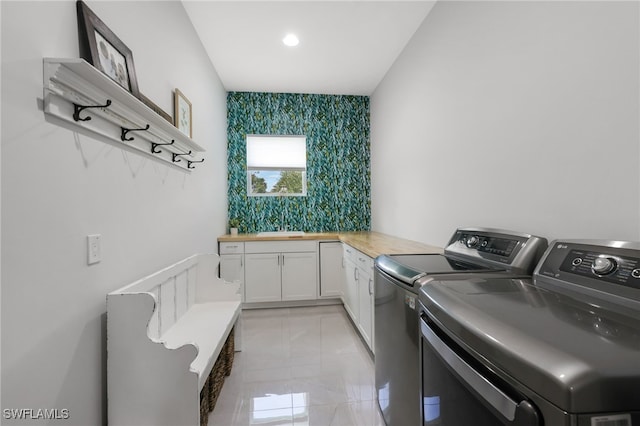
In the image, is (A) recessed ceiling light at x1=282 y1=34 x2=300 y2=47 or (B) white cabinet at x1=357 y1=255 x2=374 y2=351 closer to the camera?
(B) white cabinet at x1=357 y1=255 x2=374 y2=351

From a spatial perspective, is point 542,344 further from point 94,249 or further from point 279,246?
point 279,246

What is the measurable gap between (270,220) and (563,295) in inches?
137

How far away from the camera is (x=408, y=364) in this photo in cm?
127

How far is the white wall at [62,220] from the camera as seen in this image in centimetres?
83

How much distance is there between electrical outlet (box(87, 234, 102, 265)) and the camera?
1.13 metres

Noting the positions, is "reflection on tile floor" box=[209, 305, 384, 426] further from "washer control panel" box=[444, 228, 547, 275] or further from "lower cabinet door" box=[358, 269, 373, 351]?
"washer control panel" box=[444, 228, 547, 275]

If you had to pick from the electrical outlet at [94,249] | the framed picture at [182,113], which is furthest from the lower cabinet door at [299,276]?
the electrical outlet at [94,249]

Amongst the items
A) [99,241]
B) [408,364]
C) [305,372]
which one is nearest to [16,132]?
[99,241]

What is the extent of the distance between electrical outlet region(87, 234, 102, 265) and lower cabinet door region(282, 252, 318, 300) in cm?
234

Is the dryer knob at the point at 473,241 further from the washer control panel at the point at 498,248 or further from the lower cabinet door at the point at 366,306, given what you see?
the lower cabinet door at the point at 366,306

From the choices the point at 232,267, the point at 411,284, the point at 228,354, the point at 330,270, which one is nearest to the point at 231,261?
the point at 232,267

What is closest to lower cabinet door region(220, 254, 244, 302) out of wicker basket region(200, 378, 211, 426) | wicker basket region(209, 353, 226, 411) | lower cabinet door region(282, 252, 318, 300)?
lower cabinet door region(282, 252, 318, 300)

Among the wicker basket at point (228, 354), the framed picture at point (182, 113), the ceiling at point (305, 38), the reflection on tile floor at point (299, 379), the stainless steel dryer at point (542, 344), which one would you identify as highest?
the ceiling at point (305, 38)

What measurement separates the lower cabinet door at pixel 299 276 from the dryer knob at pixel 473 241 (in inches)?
83.3
